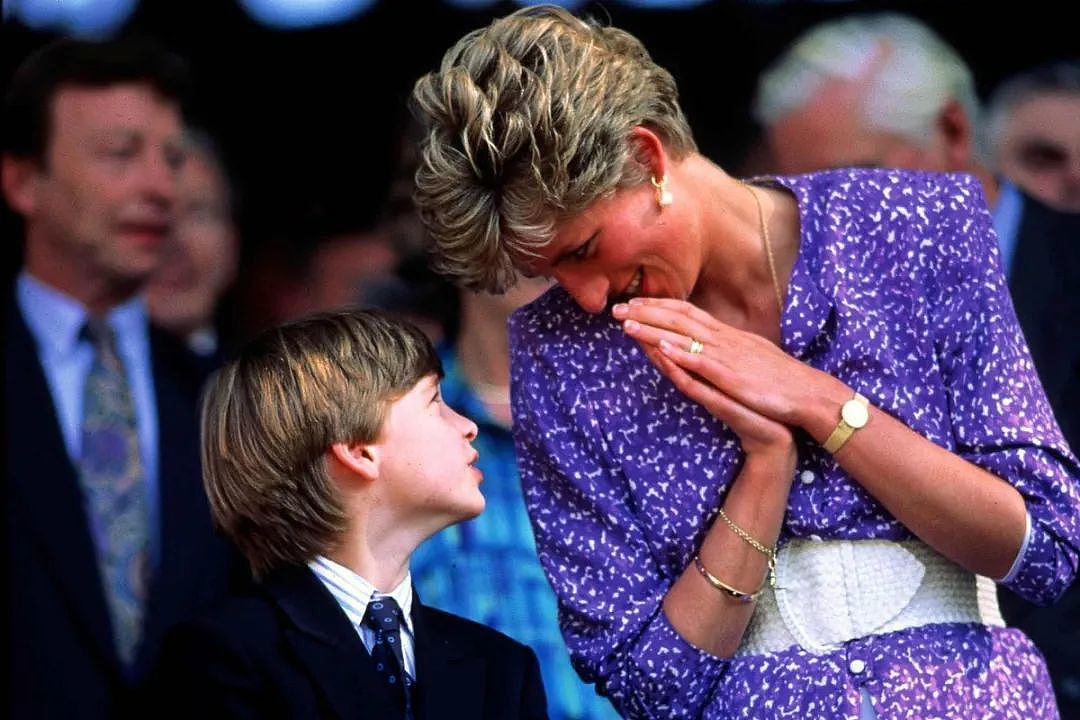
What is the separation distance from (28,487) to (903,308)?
1.96m

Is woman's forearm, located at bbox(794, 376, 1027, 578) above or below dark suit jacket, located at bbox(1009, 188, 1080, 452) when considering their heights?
above

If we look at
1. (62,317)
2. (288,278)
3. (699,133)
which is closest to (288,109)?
(288,278)

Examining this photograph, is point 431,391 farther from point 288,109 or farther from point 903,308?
point 288,109

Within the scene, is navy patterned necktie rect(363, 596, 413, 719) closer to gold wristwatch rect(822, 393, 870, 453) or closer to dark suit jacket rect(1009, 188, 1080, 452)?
gold wristwatch rect(822, 393, 870, 453)

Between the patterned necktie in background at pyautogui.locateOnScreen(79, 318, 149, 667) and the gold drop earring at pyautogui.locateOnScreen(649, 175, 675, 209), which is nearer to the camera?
the gold drop earring at pyautogui.locateOnScreen(649, 175, 675, 209)

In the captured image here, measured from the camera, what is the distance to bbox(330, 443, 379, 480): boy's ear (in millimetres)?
2768

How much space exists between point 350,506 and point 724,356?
0.66m

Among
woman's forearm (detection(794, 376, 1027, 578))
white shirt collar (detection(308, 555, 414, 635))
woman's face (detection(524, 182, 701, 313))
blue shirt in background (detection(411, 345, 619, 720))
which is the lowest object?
blue shirt in background (detection(411, 345, 619, 720))

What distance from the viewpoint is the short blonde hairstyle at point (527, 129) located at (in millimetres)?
2520

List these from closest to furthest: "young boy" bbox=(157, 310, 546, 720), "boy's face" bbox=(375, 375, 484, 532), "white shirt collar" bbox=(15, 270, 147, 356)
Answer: "young boy" bbox=(157, 310, 546, 720)
"boy's face" bbox=(375, 375, 484, 532)
"white shirt collar" bbox=(15, 270, 147, 356)

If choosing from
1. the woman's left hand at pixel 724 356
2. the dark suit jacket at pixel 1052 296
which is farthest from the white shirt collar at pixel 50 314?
the dark suit jacket at pixel 1052 296

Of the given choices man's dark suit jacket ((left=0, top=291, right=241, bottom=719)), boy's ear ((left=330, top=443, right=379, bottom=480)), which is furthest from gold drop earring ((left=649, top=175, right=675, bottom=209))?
man's dark suit jacket ((left=0, top=291, right=241, bottom=719))

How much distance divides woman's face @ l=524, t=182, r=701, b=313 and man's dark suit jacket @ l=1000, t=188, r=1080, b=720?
1537mm

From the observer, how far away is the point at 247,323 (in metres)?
3.96
